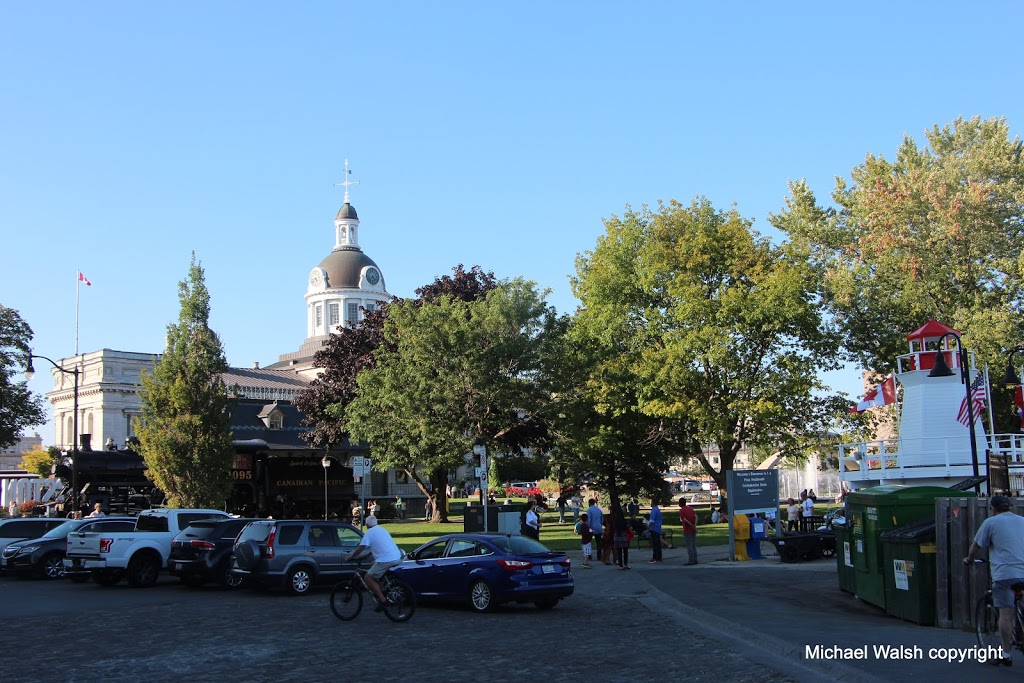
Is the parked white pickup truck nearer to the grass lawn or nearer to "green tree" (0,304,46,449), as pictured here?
the grass lawn

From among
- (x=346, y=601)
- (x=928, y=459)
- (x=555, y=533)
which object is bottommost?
(x=555, y=533)

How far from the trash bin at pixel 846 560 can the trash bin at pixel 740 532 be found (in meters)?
8.23

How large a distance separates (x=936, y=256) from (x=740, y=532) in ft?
79.1

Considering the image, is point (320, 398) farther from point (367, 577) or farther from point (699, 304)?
point (367, 577)

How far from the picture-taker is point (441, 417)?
40875 millimetres

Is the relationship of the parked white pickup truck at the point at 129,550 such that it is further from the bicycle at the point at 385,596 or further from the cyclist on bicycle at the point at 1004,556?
the cyclist on bicycle at the point at 1004,556

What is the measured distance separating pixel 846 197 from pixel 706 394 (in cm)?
1507

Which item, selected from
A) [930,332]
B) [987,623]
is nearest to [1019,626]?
[987,623]

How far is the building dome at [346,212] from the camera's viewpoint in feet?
409

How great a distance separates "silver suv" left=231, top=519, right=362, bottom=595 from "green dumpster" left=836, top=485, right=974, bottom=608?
9.73 m

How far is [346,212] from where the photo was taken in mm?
124750

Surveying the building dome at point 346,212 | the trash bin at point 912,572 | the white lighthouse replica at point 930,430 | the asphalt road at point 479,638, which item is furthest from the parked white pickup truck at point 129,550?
the building dome at point 346,212

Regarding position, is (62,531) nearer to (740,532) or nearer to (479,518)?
(479,518)

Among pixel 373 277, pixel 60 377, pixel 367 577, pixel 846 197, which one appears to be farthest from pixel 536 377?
pixel 373 277
